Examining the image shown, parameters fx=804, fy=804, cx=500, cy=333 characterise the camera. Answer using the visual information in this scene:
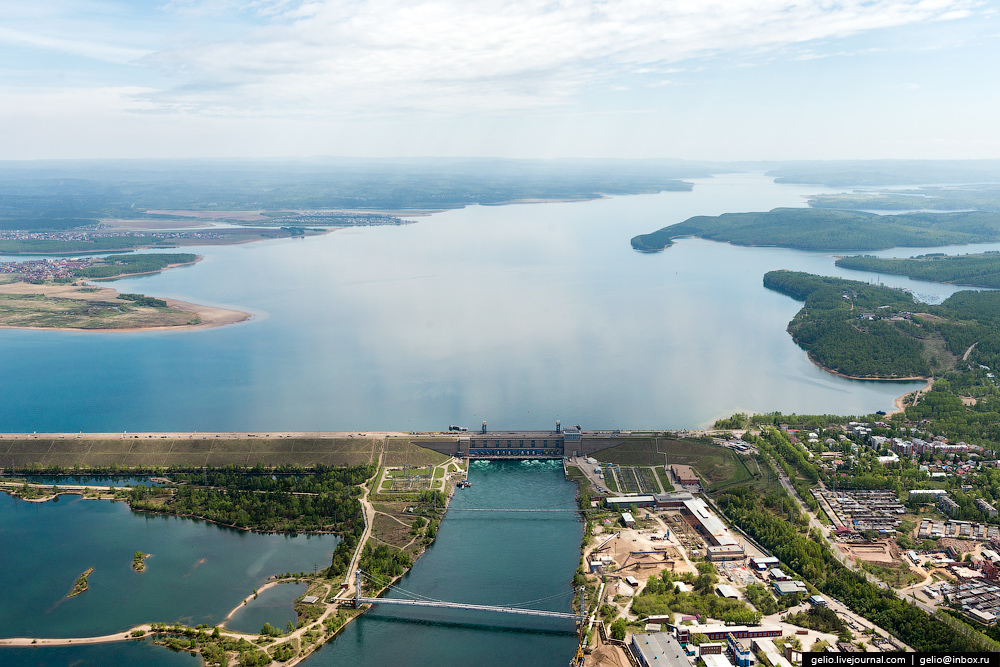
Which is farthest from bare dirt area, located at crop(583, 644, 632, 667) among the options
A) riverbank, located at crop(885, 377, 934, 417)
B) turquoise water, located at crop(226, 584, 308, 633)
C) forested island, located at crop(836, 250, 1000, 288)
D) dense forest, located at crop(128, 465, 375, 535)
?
forested island, located at crop(836, 250, 1000, 288)

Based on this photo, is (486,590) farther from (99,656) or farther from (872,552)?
(872,552)

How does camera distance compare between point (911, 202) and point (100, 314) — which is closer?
point (100, 314)

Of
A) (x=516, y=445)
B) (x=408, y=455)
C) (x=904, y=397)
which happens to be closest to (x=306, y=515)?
(x=408, y=455)

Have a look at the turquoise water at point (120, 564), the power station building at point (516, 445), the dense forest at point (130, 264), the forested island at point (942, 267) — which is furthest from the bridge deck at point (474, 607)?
the dense forest at point (130, 264)

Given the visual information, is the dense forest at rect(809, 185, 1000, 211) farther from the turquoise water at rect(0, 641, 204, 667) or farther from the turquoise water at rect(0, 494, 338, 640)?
the turquoise water at rect(0, 641, 204, 667)

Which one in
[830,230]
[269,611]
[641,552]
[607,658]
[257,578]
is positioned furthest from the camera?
[830,230]

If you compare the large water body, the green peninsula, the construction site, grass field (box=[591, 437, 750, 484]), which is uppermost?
the green peninsula

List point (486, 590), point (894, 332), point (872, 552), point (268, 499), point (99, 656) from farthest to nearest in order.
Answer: point (894, 332) < point (268, 499) < point (872, 552) < point (486, 590) < point (99, 656)
